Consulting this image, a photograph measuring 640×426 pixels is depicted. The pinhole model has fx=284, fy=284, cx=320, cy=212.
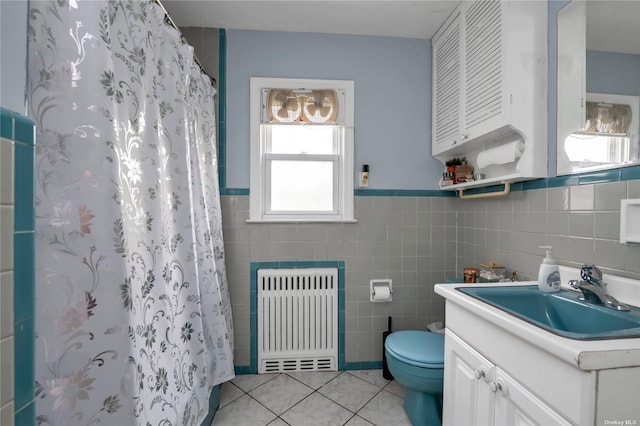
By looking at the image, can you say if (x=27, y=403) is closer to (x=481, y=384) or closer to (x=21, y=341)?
(x=21, y=341)

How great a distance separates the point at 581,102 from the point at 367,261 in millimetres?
1471

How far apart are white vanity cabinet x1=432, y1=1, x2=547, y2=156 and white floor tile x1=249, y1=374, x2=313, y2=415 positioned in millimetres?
1903

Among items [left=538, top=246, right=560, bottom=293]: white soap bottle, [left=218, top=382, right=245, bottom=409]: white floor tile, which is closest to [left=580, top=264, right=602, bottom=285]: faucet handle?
[left=538, top=246, right=560, bottom=293]: white soap bottle

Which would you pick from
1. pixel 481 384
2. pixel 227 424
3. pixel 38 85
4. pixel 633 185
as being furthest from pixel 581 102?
pixel 227 424

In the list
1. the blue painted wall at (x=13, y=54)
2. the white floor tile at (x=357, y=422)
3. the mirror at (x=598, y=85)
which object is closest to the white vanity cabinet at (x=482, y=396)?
the white floor tile at (x=357, y=422)

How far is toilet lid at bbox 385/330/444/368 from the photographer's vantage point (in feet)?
4.65

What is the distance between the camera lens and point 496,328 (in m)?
0.93

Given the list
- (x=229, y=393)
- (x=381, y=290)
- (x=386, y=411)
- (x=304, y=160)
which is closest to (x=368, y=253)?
(x=381, y=290)

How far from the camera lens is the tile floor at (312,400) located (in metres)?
1.62

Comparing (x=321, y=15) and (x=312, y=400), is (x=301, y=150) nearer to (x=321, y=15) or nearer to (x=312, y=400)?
(x=321, y=15)

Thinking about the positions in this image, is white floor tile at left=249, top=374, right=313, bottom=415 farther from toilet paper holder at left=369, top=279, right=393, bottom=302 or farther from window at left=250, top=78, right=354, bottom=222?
window at left=250, top=78, right=354, bottom=222

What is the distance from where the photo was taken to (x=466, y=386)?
109cm

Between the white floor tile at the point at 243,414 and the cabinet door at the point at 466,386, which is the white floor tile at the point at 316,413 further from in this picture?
the cabinet door at the point at 466,386

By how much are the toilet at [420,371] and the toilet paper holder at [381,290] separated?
43 cm
